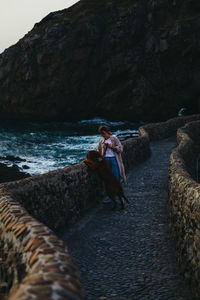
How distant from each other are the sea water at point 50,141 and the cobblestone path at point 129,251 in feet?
68.0

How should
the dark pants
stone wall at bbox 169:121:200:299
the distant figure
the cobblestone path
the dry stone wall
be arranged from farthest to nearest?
the distant figure, the dark pants, the cobblestone path, stone wall at bbox 169:121:200:299, the dry stone wall

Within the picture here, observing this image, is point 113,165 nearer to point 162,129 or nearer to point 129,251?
point 129,251

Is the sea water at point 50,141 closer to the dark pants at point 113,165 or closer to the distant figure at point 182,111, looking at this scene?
the distant figure at point 182,111

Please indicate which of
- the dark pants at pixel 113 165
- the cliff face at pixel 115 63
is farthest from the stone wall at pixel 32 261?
the cliff face at pixel 115 63

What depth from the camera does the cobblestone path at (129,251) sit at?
19.0 feet

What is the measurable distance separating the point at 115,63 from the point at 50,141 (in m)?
17.1

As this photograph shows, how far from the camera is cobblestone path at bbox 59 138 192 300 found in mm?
5805

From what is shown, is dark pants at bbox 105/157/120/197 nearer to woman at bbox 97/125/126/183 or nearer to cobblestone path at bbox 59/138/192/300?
woman at bbox 97/125/126/183

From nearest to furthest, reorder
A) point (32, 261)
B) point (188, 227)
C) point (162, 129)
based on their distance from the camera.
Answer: point (32, 261)
point (188, 227)
point (162, 129)

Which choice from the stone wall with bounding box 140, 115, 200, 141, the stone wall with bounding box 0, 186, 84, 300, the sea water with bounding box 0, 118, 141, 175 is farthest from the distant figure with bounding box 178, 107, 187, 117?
the stone wall with bounding box 0, 186, 84, 300

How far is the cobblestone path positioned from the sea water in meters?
20.7

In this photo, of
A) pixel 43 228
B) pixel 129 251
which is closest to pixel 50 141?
pixel 129 251

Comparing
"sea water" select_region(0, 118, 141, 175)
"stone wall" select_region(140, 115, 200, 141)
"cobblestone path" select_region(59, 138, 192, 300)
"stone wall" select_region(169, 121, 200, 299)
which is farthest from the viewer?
"sea water" select_region(0, 118, 141, 175)

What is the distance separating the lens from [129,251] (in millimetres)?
A: 7445
